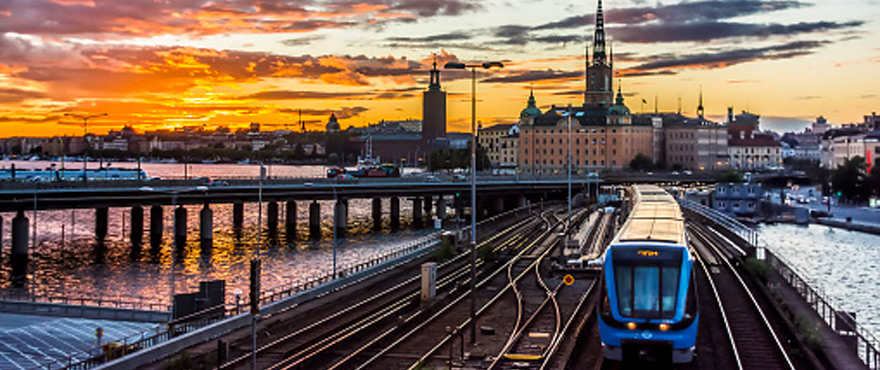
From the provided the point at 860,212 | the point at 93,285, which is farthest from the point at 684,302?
the point at 860,212

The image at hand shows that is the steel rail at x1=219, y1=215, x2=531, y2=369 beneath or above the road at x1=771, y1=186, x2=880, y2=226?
beneath

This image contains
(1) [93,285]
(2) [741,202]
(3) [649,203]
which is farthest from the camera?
(2) [741,202]

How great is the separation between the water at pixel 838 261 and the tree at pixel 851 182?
2863 cm

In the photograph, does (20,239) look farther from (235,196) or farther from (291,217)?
(291,217)

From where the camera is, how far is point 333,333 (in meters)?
30.3

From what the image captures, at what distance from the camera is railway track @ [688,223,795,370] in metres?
25.7

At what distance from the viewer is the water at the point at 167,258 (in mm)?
57062

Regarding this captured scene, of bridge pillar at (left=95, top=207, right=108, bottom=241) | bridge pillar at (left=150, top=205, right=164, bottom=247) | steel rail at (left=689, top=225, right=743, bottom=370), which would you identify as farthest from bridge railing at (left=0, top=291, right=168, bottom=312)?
bridge pillar at (left=95, top=207, right=108, bottom=241)

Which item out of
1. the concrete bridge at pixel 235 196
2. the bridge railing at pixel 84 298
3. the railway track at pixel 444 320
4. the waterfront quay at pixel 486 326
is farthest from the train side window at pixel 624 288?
the concrete bridge at pixel 235 196

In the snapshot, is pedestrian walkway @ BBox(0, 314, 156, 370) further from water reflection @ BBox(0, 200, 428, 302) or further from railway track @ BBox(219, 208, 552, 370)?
water reflection @ BBox(0, 200, 428, 302)

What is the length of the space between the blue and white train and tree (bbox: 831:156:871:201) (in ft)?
424

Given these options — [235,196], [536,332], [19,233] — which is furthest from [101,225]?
[536,332]

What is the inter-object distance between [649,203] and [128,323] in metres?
20.5

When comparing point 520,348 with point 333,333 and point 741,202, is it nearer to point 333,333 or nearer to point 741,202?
point 333,333
